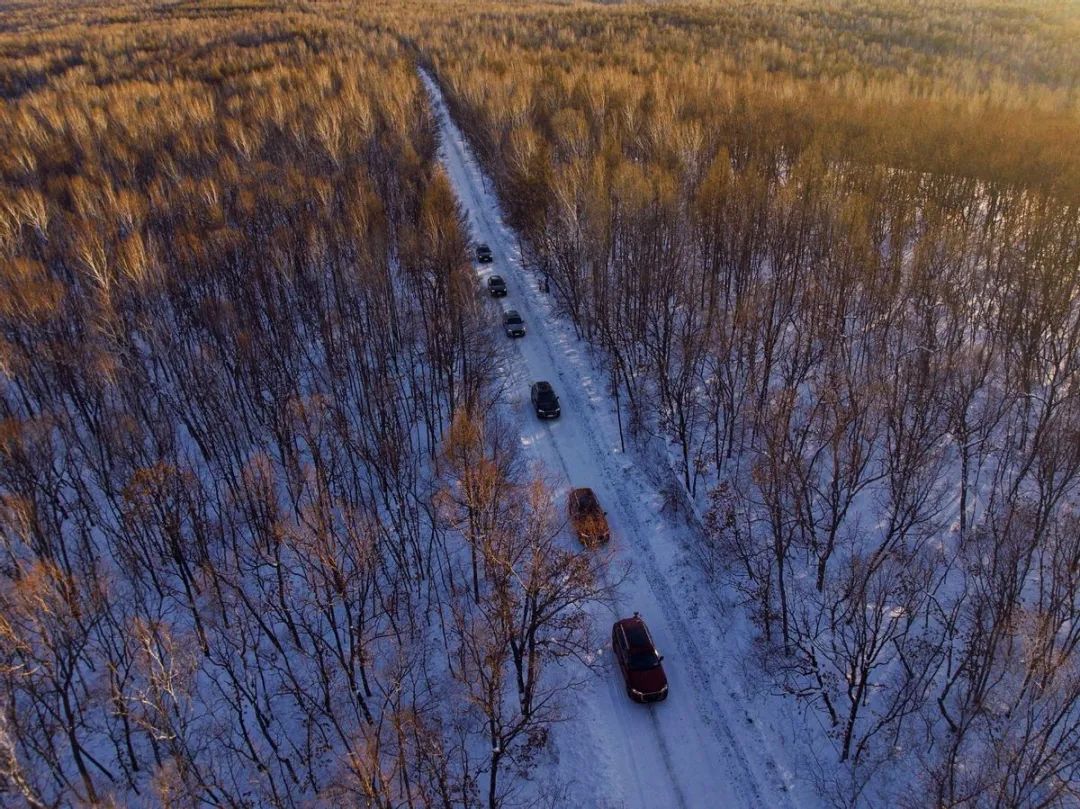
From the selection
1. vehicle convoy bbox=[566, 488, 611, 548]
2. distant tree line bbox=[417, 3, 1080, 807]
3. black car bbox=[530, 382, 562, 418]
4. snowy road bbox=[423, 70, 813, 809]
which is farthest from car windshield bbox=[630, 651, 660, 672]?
black car bbox=[530, 382, 562, 418]

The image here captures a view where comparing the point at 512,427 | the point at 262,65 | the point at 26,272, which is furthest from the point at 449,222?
the point at 262,65

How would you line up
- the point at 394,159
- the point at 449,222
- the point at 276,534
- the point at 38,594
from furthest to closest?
the point at 394,159
the point at 449,222
the point at 276,534
the point at 38,594

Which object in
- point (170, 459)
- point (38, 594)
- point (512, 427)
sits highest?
point (38, 594)

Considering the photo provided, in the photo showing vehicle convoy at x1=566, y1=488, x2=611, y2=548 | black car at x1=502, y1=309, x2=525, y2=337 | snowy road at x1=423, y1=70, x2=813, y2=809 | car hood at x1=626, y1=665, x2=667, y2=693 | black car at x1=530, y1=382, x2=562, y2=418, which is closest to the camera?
snowy road at x1=423, y1=70, x2=813, y2=809

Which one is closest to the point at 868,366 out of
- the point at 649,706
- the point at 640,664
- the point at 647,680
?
the point at 640,664

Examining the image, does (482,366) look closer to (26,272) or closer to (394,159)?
(26,272)

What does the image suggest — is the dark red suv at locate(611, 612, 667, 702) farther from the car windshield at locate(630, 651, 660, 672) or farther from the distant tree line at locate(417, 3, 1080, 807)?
the distant tree line at locate(417, 3, 1080, 807)

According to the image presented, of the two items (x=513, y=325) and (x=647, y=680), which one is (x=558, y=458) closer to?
(x=513, y=325)
